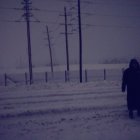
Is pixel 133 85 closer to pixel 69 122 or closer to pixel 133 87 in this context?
pixel 133 87

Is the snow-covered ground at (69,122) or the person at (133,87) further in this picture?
the person at (133,87)

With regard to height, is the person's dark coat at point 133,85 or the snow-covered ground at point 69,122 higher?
the person's dark coat at point 133,85

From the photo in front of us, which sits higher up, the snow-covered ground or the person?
the person

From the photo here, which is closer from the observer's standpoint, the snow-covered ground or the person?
the snow-covered ground

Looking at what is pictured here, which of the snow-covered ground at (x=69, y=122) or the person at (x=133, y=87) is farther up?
the person at (x=133, y=87)

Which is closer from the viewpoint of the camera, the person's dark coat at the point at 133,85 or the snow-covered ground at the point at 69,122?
the snow-covered ground at the point at 69,122

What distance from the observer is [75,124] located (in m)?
8.84

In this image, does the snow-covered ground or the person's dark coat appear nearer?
the snow-covered ground

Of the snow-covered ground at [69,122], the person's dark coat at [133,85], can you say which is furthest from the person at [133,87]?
the snow-covered ground at [69,122]

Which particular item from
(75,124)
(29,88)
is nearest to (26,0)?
(29,88)

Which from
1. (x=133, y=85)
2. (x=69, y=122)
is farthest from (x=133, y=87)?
(x=69, y=122)

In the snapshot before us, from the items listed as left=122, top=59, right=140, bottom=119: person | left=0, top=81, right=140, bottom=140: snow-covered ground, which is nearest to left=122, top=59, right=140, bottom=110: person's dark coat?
left=122, top=59, right=140, bottom=119: person

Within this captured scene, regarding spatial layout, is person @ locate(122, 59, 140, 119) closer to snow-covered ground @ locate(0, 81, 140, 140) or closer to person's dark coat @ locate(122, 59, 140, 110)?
person's dark coat @ locate(122, 59, 140, 110)

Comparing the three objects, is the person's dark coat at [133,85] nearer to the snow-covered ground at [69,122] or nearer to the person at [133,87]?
the person at [133,87]
